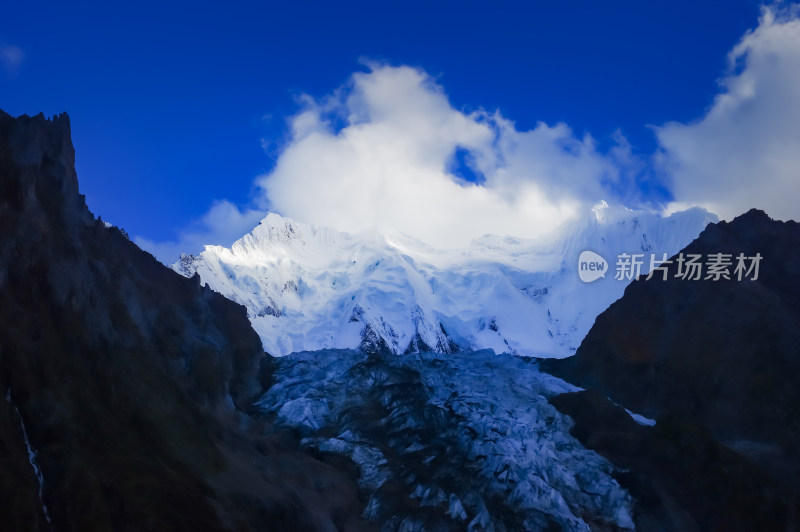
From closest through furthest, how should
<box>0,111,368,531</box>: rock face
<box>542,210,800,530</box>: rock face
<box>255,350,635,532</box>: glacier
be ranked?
1. <box>0,111,368,531</box>: rock face
2. <box>255,350,635,532</box>: glacier
3. <box>542,210,800,530</box>: rock face

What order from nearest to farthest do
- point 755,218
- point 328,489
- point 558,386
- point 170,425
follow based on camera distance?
1. point 170,425
2. point 328,489
3. point 558,386
4. point 755,218

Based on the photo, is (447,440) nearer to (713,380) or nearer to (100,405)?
(713,380)

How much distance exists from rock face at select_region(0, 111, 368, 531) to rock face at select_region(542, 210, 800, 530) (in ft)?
125

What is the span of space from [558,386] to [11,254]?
78.8 m

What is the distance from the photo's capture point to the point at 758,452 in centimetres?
8275

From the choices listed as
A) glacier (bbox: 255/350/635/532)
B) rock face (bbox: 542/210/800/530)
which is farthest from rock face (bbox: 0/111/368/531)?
rock face (bbox: 542/210/800/530)

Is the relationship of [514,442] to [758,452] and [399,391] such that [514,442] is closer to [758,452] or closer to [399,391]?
[399,391]

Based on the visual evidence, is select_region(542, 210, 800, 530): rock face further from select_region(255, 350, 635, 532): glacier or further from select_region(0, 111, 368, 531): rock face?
select_region(0, 111, 368, 531): rock face

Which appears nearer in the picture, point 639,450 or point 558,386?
point 639,450

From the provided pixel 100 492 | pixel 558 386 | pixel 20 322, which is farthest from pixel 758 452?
pixel 20 322

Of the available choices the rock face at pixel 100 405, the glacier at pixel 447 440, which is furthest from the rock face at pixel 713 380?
the rock face at pixel 100 405

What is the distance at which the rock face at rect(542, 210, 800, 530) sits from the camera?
7344 cm

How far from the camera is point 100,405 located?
51938mm

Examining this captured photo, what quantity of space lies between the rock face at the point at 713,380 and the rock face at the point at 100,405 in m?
38.1
